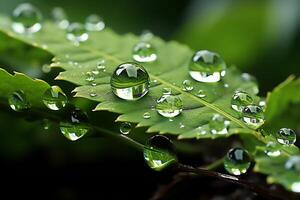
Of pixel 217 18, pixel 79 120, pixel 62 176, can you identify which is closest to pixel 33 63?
pixel 62 176

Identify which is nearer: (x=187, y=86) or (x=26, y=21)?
(x=187, y=86)

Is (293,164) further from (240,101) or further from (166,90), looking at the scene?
(166,90)

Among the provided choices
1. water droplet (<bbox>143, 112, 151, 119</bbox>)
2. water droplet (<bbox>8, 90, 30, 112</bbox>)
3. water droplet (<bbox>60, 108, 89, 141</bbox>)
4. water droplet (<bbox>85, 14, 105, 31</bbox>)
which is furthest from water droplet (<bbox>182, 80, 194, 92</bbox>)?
water droplet (<bbox>85, 14, 105, 31</bbox>)

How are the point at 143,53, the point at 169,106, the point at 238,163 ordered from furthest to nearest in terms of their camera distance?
the point at 143,53 → the point at 169,106 → the point at 238,163

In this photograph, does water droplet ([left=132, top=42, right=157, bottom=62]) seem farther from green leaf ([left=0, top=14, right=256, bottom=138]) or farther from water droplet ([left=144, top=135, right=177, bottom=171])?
water droplet ([left=144, top=135, right=177, bottom=171])

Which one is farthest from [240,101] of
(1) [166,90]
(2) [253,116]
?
(1) [166,90]

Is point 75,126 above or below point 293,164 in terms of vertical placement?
above

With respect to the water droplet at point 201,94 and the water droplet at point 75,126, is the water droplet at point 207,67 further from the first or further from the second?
the water droplet at point 75,126

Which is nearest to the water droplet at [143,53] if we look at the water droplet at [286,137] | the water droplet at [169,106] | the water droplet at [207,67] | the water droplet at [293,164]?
the water droplet at [207,67]
